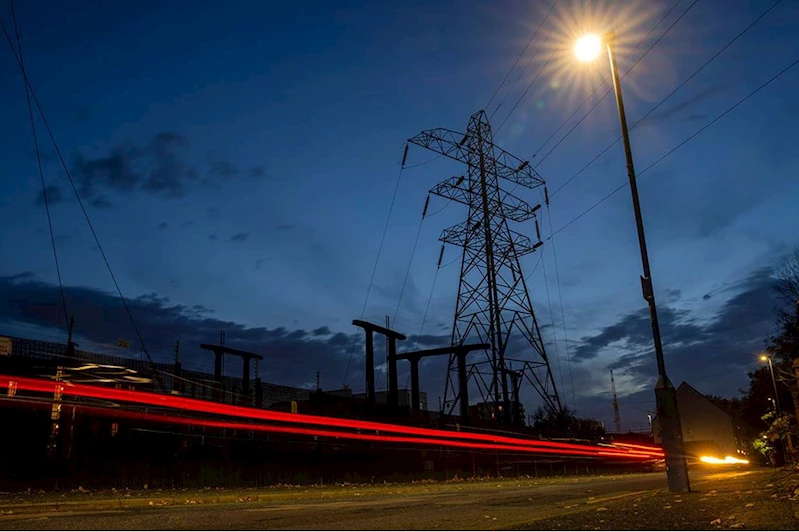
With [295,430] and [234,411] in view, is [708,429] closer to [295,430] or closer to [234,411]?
[295,430]

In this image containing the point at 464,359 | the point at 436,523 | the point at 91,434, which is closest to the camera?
the point at 436,523

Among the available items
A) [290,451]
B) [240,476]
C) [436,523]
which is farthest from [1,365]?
[436,523]

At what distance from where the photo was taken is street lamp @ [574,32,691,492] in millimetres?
12086

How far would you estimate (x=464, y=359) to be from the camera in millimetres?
37969

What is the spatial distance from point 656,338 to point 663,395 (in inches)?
48.5

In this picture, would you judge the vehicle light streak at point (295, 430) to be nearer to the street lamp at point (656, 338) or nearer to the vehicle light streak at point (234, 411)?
the vehicle light streak at point (234, 411)

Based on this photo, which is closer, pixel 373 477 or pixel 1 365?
pixel 1 365

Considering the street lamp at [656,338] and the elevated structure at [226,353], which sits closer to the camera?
the street lamp at [656,338]

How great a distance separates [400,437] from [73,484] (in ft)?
44.9

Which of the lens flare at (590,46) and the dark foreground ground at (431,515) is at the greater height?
the lens flare at (590,46)

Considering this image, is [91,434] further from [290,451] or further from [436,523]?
[436,523]

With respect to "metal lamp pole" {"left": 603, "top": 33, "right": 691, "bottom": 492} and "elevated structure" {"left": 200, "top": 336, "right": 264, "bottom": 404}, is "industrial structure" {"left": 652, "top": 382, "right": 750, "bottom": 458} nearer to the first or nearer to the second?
"elevated structure" {"left": 200, "top": 336, "right": 264, "bottom": 404}

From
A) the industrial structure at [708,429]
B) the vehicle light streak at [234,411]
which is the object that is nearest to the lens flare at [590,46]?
the vehicle light streak at [234,411]

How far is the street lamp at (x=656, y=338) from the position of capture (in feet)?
39.7
